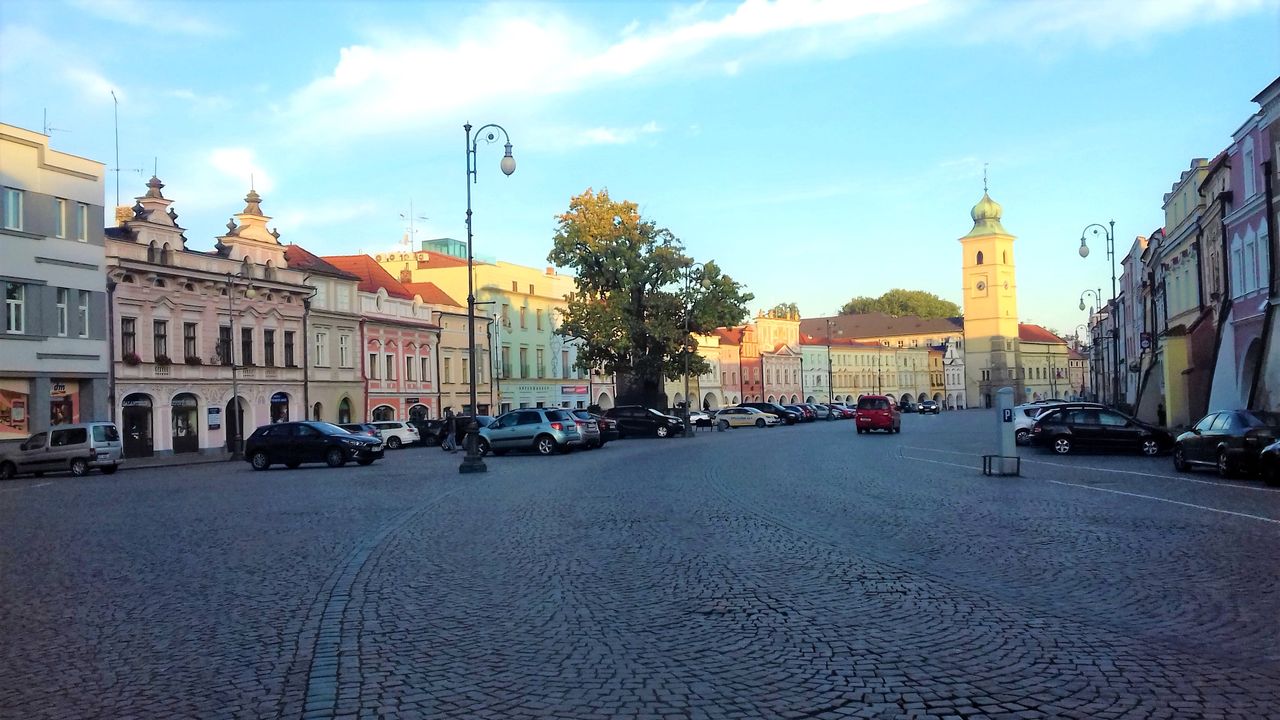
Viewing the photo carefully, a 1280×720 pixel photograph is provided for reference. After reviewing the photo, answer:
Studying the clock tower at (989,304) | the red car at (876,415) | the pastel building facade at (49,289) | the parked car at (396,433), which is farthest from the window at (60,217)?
the clock tower at (989,304)

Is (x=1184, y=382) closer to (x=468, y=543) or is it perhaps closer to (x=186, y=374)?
(x=468, y=543)

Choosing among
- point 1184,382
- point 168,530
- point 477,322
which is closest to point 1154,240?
point 1184,382

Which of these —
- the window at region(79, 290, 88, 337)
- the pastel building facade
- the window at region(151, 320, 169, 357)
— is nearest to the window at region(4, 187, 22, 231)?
A: the pastel building facade

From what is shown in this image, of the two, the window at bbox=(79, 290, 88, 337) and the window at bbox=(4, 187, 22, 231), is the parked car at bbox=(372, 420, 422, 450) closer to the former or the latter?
the window at bbox=(79, 290, 88, 337)

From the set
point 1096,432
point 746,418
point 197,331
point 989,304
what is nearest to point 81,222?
point 197,331

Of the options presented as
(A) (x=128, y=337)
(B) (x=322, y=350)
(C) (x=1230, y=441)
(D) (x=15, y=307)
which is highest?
(D) (x=15, y=307)

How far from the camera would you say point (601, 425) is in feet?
163

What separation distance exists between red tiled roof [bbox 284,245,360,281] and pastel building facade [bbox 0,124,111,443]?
546 inches

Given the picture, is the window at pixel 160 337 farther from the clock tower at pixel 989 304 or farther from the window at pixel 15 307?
the clock tower at pixel 989 304

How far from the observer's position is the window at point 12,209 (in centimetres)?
4181

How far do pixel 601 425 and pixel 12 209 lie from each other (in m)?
25.0

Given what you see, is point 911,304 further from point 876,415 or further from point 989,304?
point 876,415

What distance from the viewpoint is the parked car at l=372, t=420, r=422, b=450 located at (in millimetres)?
52875

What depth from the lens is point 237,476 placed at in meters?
31.8
